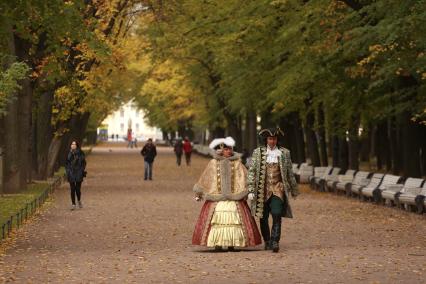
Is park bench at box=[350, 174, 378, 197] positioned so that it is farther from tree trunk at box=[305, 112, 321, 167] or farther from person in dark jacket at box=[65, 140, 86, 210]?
tree trunk at box=[305, 112, 321, 167]

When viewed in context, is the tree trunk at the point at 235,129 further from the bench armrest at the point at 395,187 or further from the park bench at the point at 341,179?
the bench armrest at the point at 395,187

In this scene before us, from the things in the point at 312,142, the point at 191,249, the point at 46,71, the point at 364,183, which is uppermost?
the point at 46,71

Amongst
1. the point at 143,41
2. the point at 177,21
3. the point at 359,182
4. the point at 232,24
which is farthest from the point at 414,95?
the point at 143,41

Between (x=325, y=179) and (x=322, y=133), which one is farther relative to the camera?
(x=322, y=133)

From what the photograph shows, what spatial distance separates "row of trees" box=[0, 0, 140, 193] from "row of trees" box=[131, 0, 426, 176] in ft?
10.7

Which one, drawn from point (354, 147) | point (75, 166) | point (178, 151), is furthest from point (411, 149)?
point (178, 151)

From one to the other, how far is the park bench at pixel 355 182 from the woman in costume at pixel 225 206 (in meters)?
16.9

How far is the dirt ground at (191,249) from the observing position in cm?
1460

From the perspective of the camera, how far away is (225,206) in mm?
18047

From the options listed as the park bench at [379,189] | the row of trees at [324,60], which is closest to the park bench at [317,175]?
the row of trees at [324,60]

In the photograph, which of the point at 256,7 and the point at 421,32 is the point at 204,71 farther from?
the point at 421,32

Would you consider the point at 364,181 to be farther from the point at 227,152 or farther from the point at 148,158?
the point at 227,152

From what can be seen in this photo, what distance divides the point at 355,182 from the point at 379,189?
13.4ft

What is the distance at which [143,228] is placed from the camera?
23172 millimetres
